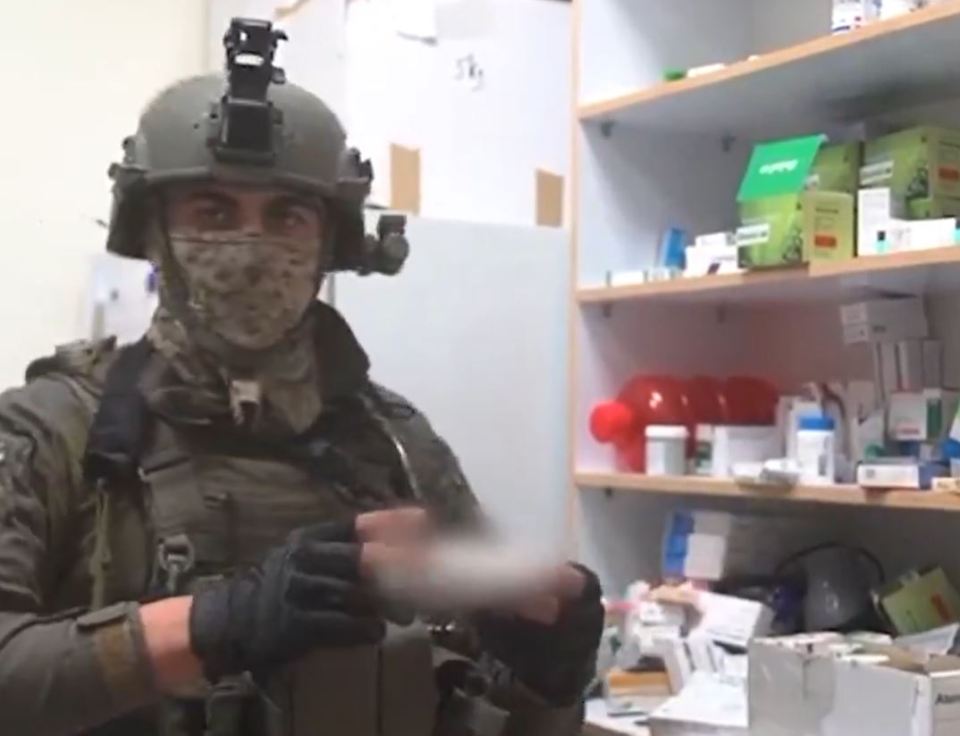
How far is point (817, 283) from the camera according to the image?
1.96 m

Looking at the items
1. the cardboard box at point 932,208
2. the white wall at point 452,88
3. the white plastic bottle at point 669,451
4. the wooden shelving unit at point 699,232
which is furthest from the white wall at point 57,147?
the cardboard box at point 932,208

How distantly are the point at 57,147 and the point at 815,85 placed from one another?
1484 millimetres

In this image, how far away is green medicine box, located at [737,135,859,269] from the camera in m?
1.88

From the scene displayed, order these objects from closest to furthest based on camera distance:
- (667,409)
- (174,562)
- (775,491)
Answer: (174,562) < (775,491) < (667,409)

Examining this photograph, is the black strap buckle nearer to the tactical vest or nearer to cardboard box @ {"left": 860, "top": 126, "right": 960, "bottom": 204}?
the tactical vest

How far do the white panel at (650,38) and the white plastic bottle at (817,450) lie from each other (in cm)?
60

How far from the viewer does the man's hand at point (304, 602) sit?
1241 millimetres

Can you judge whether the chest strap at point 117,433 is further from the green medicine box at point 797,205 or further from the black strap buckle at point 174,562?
the green medicine box at point 797,205

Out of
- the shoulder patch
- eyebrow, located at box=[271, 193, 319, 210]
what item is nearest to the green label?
eyebrow, located at box=[271, 193, 319, 210]

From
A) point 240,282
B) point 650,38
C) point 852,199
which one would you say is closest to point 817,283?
point 852,199

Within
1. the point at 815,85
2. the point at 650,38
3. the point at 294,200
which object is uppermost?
the point at 650,38

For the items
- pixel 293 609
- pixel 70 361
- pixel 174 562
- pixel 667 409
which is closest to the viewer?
pixel 293 609

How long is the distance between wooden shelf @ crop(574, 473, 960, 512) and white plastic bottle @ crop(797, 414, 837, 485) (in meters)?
0.03

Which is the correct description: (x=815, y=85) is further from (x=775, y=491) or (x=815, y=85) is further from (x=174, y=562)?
(x=174, y=562)
